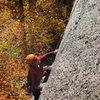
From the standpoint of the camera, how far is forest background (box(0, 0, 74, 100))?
10.4 metres

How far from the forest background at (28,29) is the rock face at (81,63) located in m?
4.54

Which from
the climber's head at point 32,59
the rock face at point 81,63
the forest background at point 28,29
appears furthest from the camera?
the forest background at point 28,29

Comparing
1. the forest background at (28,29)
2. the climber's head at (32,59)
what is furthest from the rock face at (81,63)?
the forest background at (28,29)

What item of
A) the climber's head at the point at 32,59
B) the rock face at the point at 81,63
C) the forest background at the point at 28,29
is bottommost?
the forest background at the point at 28,29

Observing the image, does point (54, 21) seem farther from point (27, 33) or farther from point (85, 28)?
point (85, 28)

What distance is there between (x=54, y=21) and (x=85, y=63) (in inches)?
521

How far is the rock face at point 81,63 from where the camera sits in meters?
3.91

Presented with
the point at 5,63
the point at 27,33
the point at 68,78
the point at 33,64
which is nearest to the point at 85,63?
the point at 68,78

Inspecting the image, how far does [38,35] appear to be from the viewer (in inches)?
621

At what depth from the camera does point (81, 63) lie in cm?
429

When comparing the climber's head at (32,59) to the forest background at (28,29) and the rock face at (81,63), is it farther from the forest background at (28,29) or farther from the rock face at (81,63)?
the forest background at (28,29)

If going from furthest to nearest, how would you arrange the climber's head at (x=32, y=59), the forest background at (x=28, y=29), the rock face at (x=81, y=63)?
the forest background at (x=28, y=29) → the climber's head at (x=32, y=59) → the rock face at (x=81, y=63)

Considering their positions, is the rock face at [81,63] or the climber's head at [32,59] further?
the climber's head at [32,59]

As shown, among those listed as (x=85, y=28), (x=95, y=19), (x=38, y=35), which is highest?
(x=95, y=19)
